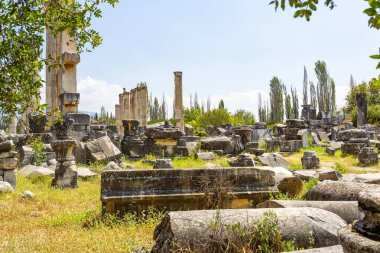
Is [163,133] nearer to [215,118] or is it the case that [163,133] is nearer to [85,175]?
[85,175]

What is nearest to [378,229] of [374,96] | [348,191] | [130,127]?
[348,191]

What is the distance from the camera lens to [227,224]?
3.76m

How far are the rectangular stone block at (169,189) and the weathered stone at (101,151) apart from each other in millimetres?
7499

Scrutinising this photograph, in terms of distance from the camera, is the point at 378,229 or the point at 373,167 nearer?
the point at 378,229

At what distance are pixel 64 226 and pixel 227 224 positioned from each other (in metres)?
2.94

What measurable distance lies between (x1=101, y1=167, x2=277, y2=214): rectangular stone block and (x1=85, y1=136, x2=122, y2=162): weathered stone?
24.6 ft

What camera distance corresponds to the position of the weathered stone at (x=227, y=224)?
11.8ft

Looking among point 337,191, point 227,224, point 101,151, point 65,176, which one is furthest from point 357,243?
point 101,151

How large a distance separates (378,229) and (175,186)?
4.12 meters

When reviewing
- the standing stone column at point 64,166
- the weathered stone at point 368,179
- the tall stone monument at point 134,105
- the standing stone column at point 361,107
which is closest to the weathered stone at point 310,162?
the weathered stone at point 368,179

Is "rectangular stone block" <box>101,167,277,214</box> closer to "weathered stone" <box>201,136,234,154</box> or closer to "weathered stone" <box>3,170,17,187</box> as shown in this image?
"weathered stone" <box>3,170,17,187</box>

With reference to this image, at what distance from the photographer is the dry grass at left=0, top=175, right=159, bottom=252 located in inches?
173

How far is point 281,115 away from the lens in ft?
207

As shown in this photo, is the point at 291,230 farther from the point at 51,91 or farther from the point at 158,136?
the point at 51,91
